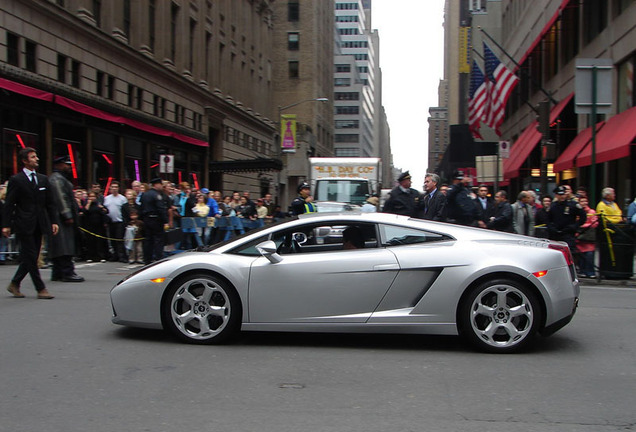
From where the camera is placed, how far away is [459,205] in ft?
36.2

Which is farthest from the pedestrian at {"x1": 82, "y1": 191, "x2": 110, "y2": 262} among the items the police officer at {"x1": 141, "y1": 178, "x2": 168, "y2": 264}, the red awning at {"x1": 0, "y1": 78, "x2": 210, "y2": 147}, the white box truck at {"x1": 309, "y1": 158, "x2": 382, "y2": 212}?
the white box truck at {"x1": 309, "y1": 158, "x2": 382, "y2": 212}

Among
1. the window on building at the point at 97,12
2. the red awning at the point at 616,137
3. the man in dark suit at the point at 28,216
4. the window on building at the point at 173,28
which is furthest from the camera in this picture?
the window on building at the point at 173,28

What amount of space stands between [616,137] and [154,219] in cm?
1381

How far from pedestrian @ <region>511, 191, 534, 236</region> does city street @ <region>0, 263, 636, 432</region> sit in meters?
5.86

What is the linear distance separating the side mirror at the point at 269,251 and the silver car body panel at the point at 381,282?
6 centimetres

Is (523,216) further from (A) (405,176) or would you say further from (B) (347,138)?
(B) (347,138)

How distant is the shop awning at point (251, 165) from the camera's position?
30.9 m

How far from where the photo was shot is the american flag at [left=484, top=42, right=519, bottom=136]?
25094 mm

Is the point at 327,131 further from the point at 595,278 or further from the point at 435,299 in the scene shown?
the point at 435,299

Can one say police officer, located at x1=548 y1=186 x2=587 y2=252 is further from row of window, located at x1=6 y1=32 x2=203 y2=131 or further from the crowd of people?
row of window, located at x1=6 y1=32 x2=203 y2=131

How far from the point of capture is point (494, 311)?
573 cm

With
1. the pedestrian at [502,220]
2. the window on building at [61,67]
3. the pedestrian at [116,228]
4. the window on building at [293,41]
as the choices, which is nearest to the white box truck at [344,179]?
the pedestrian at [116,228]

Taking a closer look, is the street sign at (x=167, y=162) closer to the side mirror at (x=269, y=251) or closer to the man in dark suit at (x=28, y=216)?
the man in dark suit at (x=28, y=216)

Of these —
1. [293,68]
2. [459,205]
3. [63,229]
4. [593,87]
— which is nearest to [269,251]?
[63,229]
